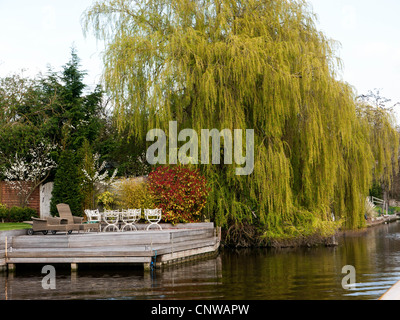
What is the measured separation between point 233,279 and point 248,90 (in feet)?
23.7

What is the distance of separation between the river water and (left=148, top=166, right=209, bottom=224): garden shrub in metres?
2.06

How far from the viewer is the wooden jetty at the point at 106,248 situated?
40.3 feet

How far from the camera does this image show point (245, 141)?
16.3m

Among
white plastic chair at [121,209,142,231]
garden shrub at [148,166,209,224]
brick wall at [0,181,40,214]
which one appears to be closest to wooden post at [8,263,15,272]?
white plastic chair at [121,209,142,231]

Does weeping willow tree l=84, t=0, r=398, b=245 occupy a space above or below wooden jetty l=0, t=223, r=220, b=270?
above

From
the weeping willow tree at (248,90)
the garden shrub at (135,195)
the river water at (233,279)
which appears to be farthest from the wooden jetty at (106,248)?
the weeping willow tree at (248,90)

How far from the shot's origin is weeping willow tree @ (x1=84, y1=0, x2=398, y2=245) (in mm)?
15930

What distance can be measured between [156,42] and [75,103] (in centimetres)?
760

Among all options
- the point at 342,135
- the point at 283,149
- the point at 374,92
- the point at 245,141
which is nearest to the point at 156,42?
the point at 245,141

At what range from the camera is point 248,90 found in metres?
16.0

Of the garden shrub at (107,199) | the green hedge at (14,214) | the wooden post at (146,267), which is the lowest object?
the wooden post at (146,267)

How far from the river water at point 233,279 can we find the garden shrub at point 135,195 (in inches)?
→ 129

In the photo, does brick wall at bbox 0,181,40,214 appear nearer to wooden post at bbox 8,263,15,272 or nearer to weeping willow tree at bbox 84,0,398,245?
weeping willow tree at bbox 84,0,398,245

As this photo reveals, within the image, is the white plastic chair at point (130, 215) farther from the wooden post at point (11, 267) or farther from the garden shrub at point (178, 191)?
the wooden post at point (11, 267)
